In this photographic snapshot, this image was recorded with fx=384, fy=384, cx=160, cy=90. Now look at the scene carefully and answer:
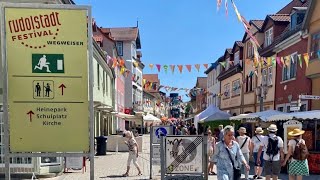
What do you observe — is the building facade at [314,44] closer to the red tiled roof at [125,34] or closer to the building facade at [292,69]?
the building facade at [292,69]

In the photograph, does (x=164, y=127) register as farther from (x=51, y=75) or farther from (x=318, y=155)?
(x=51, y=75)

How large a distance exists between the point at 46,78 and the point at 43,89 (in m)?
0.17

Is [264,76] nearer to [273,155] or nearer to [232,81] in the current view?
[232,81]

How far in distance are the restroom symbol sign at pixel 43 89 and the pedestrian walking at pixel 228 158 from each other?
3.21 metres

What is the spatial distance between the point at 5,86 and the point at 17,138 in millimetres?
781

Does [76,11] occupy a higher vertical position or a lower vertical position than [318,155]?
higher

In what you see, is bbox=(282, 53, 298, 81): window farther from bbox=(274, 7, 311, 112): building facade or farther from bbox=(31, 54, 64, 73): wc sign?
bbox=(31, 54, 64, 73): wc sign

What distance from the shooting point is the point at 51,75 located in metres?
5.52

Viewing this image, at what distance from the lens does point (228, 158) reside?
22.7 feet

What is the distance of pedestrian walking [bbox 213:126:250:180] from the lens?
22.7 ft

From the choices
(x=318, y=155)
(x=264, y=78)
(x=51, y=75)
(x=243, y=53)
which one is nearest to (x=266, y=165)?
(x=318, y=155)

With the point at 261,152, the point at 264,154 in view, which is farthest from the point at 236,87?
the point at 264,154

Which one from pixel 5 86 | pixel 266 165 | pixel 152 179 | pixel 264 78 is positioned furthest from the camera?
pixel 264 78

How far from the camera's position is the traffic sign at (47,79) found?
5430 millimetres
